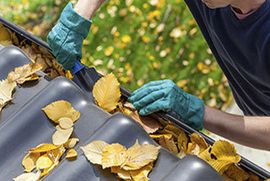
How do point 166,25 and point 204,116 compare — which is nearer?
point 204,116

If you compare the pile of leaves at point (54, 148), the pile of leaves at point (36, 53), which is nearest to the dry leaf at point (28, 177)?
the pile of leaves at point (54, 148)

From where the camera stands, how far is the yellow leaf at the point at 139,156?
155cm

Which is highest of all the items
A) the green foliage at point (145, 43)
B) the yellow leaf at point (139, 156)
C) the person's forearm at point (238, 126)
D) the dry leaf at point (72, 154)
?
the dry leaf at point (72, 154)

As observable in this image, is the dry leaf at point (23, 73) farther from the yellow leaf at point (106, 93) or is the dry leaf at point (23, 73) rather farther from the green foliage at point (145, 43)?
the green foliage at point (145, 43)

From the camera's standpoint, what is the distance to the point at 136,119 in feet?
5.90

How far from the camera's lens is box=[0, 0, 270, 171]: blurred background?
167 inches

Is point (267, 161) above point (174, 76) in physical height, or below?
below

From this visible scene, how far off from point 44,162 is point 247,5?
94 cm

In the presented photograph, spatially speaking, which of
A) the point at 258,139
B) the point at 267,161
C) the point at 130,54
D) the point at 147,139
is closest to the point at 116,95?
the point at 147,139

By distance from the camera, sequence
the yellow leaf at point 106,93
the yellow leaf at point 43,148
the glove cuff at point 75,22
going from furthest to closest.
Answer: the glove cuff at point 75,22 → the yellow leaf at point 106,93 → the yellow leaf at point 43,148

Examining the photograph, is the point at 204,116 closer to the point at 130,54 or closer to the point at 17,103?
the point at 17,103

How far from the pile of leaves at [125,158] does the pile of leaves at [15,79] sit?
38cm

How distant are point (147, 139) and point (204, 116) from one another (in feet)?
1.32

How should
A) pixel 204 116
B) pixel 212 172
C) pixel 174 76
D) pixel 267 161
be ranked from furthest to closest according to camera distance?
pixel 174 76 < pixel 267 161 < pixel 204 116 < pixel 212 172
